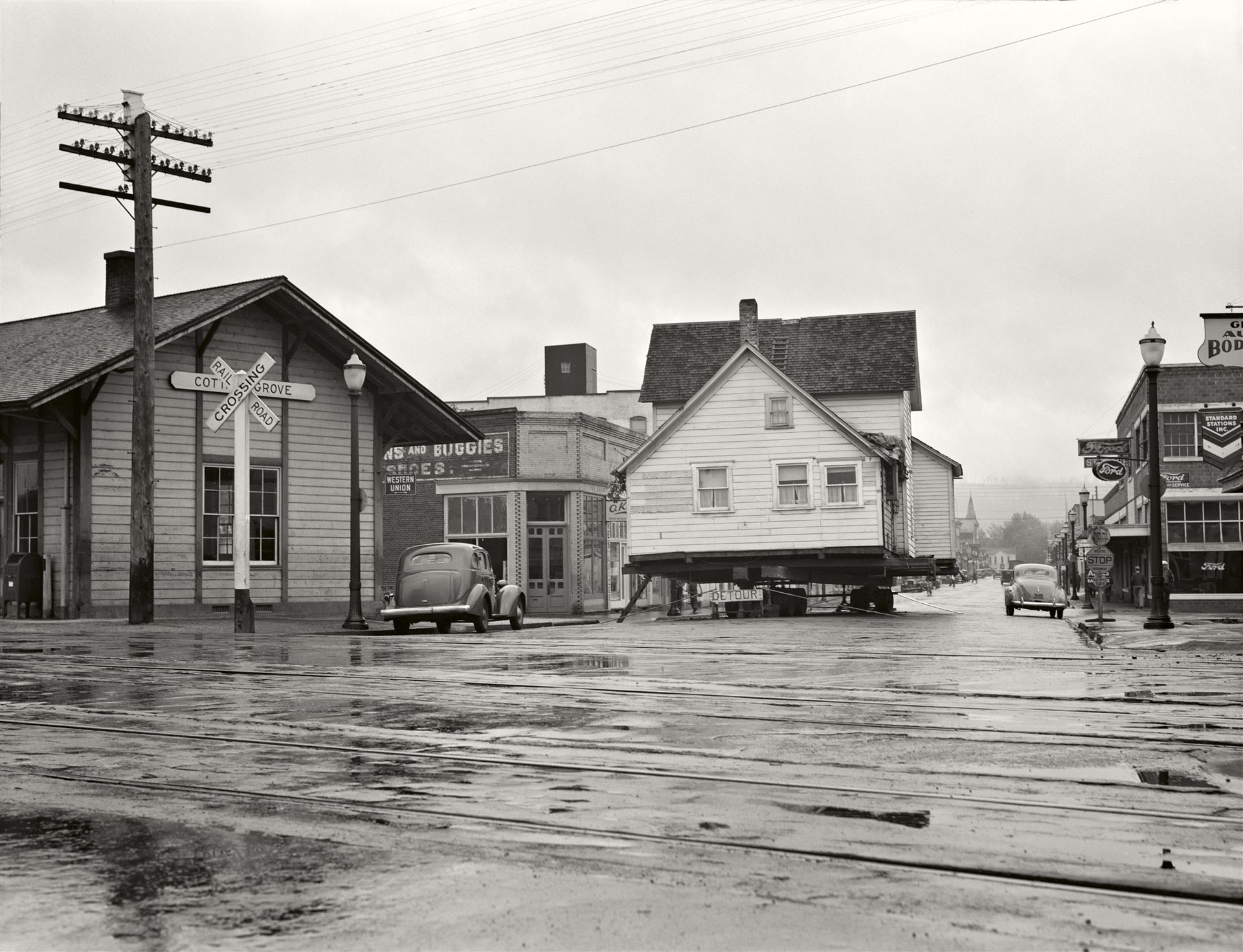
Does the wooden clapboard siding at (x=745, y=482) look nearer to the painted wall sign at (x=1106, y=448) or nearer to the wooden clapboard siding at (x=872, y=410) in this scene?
the wooden clapboard siding at (x=872, y=410)

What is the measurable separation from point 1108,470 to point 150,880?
141 ft

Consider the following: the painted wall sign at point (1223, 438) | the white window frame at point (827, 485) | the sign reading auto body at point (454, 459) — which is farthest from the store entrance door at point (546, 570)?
the painted wall sign at point (1223, 438)

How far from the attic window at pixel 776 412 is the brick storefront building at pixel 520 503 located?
1094cm

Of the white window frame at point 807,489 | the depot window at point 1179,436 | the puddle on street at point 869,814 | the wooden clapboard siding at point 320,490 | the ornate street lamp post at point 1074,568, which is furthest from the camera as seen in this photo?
the ornate street lamp post at point 1074,568

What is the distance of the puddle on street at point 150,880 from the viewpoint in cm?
407

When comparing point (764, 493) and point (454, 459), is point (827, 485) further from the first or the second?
point (454, 459)

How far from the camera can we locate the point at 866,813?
18.5 feet

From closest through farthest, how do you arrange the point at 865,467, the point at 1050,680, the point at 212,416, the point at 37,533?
the point at 1050,680, the point at 212,416, the point at 37,533, the point at 865,467

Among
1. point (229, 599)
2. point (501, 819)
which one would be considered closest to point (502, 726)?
point (501, 819)

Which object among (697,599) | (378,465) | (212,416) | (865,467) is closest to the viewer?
(212,416)

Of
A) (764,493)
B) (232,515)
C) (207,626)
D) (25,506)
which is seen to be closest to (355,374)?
(207,626)

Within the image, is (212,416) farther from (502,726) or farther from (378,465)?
(502,726)

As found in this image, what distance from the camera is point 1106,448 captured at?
44.6m

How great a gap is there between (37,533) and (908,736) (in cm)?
2307
